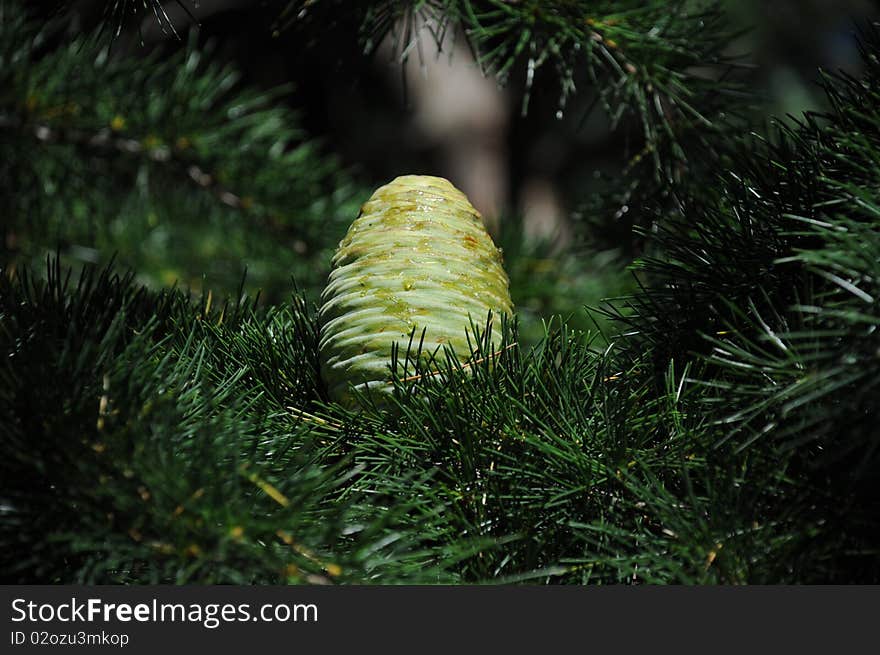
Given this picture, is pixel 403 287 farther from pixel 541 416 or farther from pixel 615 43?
pixel 615 43

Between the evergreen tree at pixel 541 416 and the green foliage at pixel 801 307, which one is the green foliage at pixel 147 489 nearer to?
the evergreen tree at pixel 541 416

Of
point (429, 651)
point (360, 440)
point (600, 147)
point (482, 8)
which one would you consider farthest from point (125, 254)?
point (600, 147)

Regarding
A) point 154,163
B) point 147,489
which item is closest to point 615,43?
point 147,489

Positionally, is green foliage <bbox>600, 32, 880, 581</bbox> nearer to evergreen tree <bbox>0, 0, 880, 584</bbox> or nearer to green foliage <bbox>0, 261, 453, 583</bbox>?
evergreen tree <bbox>0, 0, 880, 584</bbox>

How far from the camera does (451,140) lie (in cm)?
213

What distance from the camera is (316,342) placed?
15.9 inches

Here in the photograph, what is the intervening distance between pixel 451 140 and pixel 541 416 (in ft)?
6.16

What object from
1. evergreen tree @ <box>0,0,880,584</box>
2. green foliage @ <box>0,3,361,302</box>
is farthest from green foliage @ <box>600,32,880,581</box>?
green foliage @ <box>0,3,361,302</box>

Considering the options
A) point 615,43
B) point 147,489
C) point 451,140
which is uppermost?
point 451,140

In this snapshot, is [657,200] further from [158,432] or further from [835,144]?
[158,432]

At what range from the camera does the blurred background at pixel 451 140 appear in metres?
0.59

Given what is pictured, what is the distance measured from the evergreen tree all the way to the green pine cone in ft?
0.05

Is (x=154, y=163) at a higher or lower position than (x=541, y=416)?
higher

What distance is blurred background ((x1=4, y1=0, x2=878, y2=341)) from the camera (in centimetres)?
59
